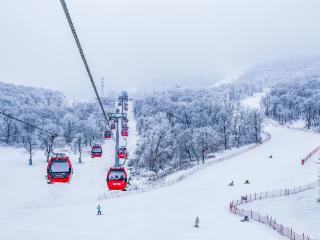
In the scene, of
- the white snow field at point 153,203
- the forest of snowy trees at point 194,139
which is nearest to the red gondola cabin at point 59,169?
the white snow field at point 153,203

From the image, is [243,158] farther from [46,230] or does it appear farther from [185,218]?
[46,230]

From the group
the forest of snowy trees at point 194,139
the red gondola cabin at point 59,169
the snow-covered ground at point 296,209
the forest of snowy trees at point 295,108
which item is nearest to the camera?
the red gondola cabin at point 59,169

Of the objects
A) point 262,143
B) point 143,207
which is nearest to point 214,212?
point 143,207

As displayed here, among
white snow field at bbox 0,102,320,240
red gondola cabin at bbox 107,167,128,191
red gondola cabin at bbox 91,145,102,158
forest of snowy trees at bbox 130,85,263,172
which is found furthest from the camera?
forest of snowy trees at bbox 130,85,263,172

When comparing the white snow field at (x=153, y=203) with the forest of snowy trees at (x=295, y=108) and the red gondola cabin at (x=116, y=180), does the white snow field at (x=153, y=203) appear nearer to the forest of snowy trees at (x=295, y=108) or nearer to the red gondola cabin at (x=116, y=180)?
the red gondola cabin at (x=116, y=180)

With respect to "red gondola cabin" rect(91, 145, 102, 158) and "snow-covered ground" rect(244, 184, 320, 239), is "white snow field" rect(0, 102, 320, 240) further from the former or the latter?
"red gondola cabin" rect(91, 145, 102, 158)

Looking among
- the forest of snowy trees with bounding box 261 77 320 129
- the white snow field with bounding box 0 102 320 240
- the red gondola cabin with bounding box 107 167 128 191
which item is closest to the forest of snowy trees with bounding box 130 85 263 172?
the white snow field with bounding box 0 102 320 240

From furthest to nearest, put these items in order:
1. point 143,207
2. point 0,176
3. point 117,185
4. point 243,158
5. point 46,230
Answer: point 0,176 < point 243,158 < point 143,207 < point 46,230 < point 117,185

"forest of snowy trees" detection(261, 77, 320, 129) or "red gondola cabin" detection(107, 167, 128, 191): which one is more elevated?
"forest of snowy trees" detection(261, 77, 320, 129)

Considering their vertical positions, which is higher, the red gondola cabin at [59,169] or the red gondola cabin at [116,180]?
the red gondola cabin at [59,169]
